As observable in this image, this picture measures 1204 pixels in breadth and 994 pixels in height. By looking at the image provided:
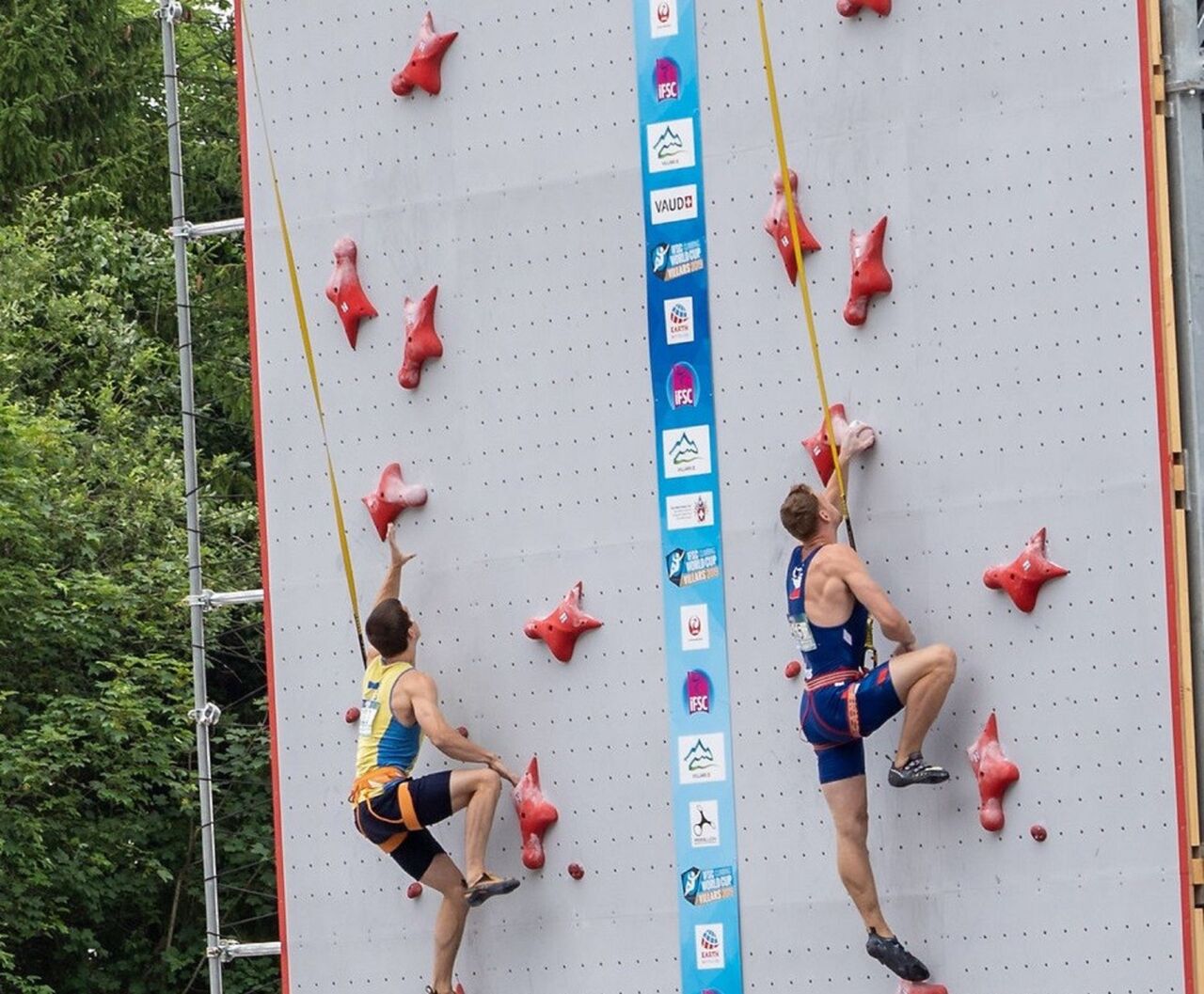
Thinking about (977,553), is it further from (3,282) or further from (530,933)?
(3,282)

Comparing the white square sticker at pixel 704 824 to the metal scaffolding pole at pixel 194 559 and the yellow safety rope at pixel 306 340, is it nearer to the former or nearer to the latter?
the yellow safety rope at pixel 306 340

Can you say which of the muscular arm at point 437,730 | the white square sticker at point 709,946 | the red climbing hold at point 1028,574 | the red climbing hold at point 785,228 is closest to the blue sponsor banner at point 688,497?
the white square sticker at point 709,946

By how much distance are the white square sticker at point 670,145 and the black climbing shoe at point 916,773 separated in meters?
2.04

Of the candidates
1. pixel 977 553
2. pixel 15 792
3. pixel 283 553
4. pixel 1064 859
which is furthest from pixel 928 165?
pixel 15 792

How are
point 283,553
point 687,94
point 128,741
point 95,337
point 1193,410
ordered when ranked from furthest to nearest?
point 95,337 < point 128,741 < point 283,553 < point 687,94 < point 1193,410

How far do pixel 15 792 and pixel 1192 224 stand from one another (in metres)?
9.94

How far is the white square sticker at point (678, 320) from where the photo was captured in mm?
7617

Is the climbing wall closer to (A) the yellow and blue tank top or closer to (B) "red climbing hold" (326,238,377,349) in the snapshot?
(B) "red climbing hold" (326,238,377,349)

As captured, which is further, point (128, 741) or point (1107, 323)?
point (128, 741)

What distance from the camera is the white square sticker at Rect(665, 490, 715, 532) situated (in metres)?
7.55

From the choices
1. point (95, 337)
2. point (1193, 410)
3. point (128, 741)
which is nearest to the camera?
point (1193, 410)

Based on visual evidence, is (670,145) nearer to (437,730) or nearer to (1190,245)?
(1190,245)


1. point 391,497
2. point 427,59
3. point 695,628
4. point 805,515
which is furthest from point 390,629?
point 427,59

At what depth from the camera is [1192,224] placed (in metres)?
6.84
